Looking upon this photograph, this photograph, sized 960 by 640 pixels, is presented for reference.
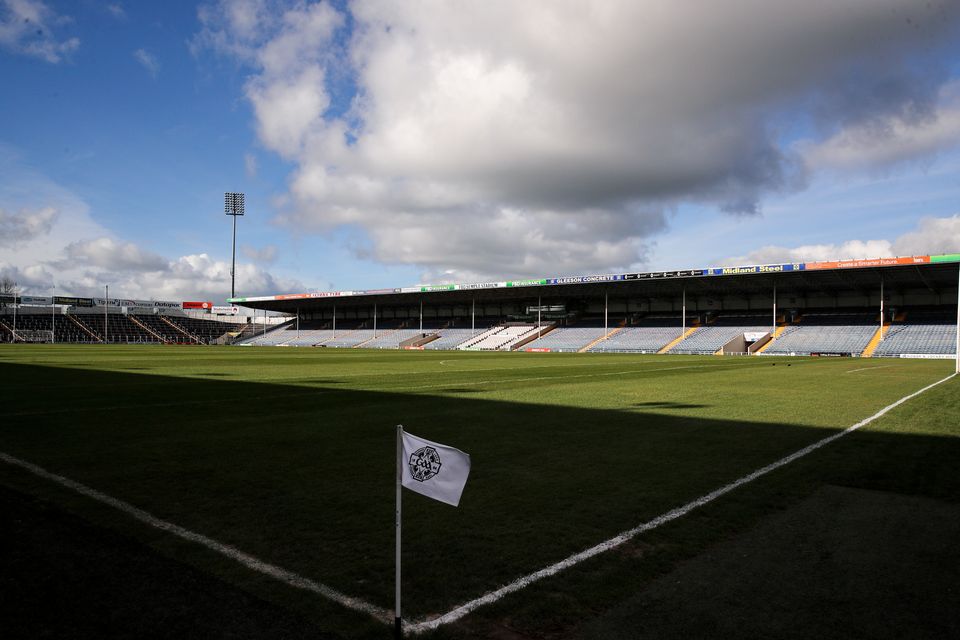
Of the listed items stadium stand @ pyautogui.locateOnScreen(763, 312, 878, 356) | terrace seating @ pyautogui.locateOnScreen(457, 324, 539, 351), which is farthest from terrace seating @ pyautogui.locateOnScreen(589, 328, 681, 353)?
terrace seating @ pyautogui.locateOnScreen(457, 324, 539, 351)

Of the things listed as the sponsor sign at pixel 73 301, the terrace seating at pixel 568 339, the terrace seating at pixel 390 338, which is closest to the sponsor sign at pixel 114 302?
the sponsor sign at pixel 73 301

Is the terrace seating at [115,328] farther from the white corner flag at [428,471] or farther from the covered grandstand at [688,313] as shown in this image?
the white corner flag at [428,471]

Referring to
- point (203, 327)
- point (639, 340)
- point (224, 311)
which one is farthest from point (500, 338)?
point (224, 311)

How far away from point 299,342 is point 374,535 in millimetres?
87601

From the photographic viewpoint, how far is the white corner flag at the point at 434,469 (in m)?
3.76

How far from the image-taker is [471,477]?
7.81 m

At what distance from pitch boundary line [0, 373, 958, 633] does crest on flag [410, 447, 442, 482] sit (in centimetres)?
97

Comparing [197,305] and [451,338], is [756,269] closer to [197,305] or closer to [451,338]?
[451,338]

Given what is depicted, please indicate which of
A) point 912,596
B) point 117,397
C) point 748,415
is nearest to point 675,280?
point 748,415

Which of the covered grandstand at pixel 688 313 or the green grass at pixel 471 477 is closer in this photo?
the green grass at pixel 471 477

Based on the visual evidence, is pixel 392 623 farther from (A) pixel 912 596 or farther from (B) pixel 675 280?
(B) pixel 675 280

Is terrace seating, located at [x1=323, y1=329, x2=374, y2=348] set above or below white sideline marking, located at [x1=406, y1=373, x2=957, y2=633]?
below

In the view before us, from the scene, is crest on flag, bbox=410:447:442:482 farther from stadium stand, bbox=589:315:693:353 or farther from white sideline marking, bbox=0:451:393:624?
stadium stand, bbox=589:315:693:353

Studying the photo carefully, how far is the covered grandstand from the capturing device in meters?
55.3
